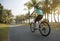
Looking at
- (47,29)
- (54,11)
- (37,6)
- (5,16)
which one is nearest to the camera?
(47,29)

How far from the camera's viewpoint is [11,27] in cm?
686

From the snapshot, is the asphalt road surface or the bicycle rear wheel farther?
the bicycle rear wheel

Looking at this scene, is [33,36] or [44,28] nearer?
[44,28]

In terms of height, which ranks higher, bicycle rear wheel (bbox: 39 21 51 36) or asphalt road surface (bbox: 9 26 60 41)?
bicycle rear wheel (bbox: 39 21 51 36)

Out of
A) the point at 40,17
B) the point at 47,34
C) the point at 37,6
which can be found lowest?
the point at 47,34

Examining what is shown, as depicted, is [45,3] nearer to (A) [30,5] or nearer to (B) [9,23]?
(A) [30,5]

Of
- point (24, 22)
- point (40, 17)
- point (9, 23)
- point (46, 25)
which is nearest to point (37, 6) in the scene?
point (40, 17)

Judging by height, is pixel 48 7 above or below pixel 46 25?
above

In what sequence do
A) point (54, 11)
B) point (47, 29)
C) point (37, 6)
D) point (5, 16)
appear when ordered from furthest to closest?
point (5, 16) → point (54, 11) → point (37, 6) → point (47, 29)

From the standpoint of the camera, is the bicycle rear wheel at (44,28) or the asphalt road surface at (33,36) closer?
the asphalt road surface at (33,36)

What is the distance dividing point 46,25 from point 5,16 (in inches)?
115

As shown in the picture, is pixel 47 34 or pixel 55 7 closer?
pixel 47 34

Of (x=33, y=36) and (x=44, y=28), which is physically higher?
(x=44, y=28)

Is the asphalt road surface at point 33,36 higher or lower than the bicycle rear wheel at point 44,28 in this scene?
lower
